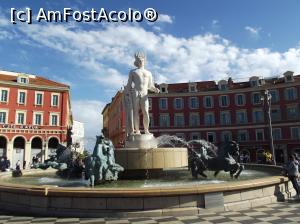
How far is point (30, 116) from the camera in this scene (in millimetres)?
46438

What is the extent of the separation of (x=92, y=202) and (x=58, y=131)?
137 ft

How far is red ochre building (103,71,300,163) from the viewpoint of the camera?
50.5 metres

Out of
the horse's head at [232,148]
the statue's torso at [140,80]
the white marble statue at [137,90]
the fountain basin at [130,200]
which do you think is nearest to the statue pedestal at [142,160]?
the white marble statue at [137,90]

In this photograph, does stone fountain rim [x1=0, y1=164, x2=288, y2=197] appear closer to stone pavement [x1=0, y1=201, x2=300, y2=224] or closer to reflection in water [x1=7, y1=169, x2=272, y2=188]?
stone pavement [x1=0, y1=201, x2=300, y2=224]

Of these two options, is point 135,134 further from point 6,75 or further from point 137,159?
point 6,75

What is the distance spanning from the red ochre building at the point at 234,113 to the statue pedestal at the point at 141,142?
3865 cm

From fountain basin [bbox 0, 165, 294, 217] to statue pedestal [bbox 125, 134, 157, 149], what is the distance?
584 centimetres

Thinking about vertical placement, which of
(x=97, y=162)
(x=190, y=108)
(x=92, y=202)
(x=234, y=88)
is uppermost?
(x=234, y=88)

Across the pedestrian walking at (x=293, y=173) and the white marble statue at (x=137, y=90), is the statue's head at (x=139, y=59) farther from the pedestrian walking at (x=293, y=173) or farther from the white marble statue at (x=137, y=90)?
the pedestrian walking at (x=293, y=173)

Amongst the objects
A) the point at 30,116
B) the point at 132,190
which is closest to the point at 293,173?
the point at 132,190

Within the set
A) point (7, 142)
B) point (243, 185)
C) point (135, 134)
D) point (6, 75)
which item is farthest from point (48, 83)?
point (243, 185)

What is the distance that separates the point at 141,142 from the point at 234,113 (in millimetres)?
42484

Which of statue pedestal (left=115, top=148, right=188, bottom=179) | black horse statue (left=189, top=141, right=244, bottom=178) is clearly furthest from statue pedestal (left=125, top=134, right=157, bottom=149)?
black horse statue (left=189, top=141, right=244, bottom=178)

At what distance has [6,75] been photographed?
47.8 meters
